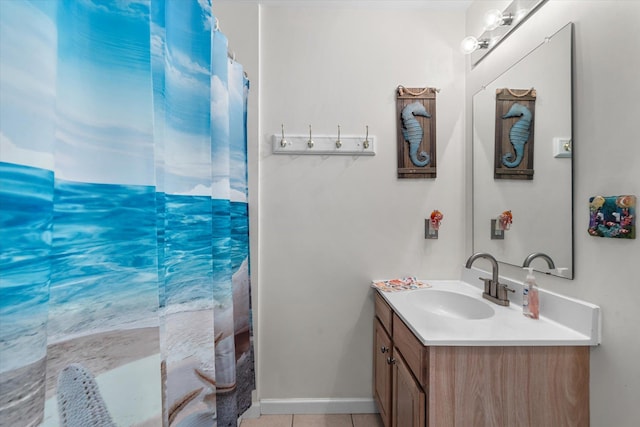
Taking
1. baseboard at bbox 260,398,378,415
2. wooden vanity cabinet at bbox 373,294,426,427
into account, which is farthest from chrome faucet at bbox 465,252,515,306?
baseboard at bbox 260,398,378,415

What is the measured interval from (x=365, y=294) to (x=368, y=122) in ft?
3.59

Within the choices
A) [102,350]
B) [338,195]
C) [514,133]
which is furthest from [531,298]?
[102,350]

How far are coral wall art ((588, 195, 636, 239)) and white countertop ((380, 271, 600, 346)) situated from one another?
27 centimetres

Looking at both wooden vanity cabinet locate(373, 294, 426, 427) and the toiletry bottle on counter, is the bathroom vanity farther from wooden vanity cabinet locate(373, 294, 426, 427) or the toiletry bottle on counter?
the toiletry bottle on counter

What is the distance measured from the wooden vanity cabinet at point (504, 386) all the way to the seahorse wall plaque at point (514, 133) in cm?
79

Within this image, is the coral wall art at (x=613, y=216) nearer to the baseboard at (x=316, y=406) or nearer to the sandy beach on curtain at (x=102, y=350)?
the sandy beach on curtain at (x=102, y=350)

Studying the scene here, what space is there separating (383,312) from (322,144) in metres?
1.06

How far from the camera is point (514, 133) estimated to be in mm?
1468

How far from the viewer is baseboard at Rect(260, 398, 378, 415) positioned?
73.5 inches

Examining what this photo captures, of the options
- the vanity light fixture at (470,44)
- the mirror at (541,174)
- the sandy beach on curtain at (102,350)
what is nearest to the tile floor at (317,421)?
the mirror at (541,174)

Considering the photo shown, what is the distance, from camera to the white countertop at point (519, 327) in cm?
101

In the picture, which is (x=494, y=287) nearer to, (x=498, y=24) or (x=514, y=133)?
(x=514, y=133)

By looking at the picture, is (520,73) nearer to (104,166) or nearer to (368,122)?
(368,122)

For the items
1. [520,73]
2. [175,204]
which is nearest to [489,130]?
[520,73]
